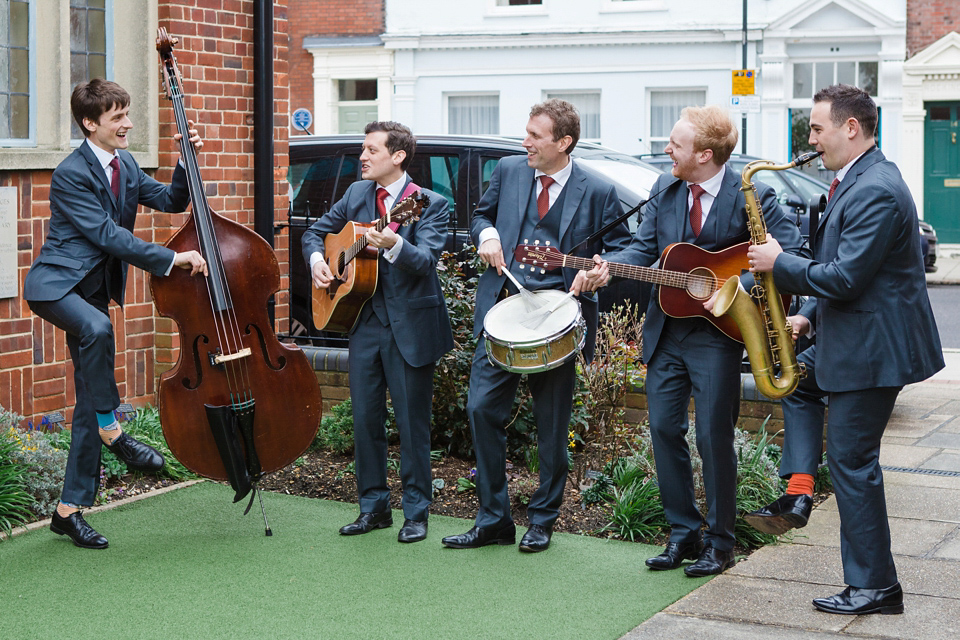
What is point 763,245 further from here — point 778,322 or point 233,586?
point 233,586

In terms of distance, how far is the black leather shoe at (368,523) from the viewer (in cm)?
568

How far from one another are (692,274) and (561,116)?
0.93 meters

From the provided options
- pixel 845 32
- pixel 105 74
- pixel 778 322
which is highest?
pixel 845 32

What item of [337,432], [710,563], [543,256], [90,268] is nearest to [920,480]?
[710,563]

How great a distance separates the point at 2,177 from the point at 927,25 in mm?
19070

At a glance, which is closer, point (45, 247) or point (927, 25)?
point (45, 247)

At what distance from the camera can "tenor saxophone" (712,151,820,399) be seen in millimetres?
4695

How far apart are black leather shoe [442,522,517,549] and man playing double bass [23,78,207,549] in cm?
141

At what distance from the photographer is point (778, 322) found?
4.73 m

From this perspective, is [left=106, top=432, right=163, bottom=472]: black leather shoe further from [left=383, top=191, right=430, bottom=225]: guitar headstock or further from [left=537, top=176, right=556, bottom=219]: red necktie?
[left=537, top=176, right=556, bottom=219]: red necktie

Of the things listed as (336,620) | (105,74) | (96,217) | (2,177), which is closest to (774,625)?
(336,620)

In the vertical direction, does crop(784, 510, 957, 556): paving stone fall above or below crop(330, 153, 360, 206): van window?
below

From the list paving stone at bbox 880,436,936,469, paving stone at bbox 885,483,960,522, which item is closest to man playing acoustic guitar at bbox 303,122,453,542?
paving stone at bbox 885,483,960,522

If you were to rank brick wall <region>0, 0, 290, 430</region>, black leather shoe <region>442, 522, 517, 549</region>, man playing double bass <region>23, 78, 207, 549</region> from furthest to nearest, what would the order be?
brick wall <region>0, 0, 290, 430</region>
black leather shoe <region>442, 522, 517, 549</region>
man playing double bass <region>23, 78, 207, 549</region>
